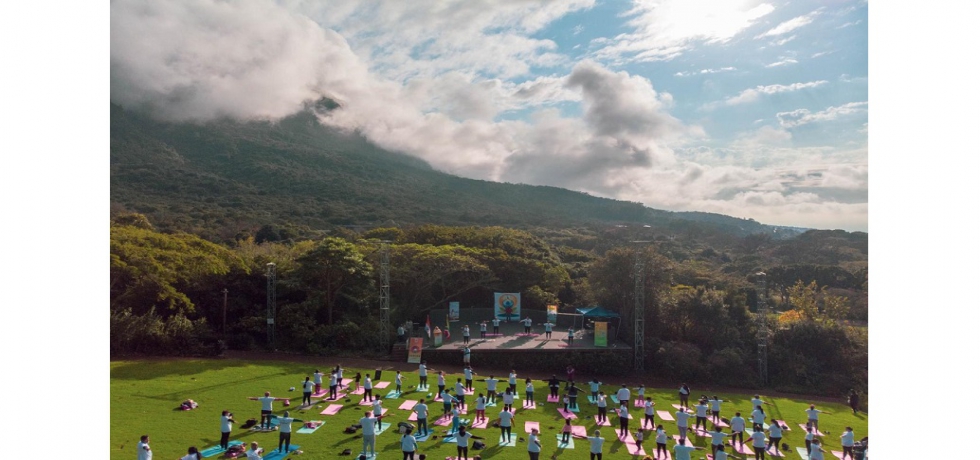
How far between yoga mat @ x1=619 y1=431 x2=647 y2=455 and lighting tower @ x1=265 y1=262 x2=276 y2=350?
51.8ft

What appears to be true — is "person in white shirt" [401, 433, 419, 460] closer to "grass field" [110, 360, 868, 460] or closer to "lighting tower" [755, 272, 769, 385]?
"grass field" [110, 360, 868, 460]

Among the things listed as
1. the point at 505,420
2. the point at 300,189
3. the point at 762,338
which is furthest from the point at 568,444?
the point at 300,189

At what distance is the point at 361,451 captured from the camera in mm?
11453

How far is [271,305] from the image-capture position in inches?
901

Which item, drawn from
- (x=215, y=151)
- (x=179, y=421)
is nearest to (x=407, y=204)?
(x=215, y=151)

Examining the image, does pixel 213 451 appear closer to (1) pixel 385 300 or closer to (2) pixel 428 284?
(1) pixel 385 300

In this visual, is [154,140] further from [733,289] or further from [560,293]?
[733,289]

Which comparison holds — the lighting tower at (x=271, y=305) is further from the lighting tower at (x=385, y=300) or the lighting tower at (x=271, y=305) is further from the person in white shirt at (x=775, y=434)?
the person in white shirt at (x=775, y=434)

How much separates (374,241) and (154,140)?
47.8 metres

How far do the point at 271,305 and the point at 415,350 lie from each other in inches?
270

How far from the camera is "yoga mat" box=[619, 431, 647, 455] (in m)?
12.3

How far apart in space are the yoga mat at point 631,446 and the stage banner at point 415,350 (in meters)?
10.5

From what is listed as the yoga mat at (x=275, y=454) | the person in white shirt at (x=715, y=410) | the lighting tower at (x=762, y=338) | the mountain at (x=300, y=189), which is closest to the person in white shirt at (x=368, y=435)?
the yoga mat at (x=275, y=454)

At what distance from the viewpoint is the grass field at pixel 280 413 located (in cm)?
1178
